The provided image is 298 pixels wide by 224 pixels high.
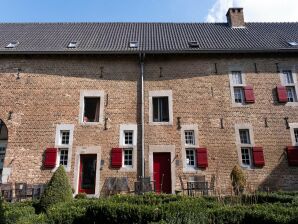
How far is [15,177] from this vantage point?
12062 millimetres

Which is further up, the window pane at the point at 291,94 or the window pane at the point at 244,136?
the window pane at the point at 291,94

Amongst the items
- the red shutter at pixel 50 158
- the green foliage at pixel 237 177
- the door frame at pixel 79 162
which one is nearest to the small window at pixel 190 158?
the green foliage at pixel 237 177

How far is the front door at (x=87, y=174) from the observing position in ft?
40.5

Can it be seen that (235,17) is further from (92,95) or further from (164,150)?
(92,95)

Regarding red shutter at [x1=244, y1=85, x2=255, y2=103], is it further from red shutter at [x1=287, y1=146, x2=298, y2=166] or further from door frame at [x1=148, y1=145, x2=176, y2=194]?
door frame at [x1=148, y1=145, x2=176, y2=194]

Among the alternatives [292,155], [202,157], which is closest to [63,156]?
[202,157]

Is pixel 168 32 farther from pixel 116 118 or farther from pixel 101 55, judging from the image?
pixel 116 118

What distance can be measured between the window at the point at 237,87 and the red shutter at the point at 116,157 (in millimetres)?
6003

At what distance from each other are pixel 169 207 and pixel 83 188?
7.50 metres

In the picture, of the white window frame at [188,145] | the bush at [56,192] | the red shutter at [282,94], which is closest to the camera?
the bush at [56,192]

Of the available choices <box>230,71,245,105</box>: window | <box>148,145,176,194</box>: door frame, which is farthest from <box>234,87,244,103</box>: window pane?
<box>148,145,176,194</box>: door frame

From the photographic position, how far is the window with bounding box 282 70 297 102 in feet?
44.9

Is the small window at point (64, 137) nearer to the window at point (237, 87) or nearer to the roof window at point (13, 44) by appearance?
the roof window at point (13, 44)

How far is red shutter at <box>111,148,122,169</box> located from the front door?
935 mm
